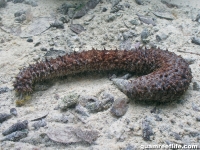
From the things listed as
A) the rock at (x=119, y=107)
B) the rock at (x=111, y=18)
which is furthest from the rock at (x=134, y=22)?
the rock at (x=119, y=107)

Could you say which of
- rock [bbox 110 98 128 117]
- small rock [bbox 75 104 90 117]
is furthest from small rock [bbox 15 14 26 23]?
rock [bbox 110 98 128 117]

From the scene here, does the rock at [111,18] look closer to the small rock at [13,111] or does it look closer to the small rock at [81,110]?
the small rock at [81,110]

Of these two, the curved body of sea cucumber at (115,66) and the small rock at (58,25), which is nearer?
the curved body of sea cucumber at (115,66)

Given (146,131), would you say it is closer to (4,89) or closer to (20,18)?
(4,89)

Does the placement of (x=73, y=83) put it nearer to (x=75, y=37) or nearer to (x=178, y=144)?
(x=75, y=37)

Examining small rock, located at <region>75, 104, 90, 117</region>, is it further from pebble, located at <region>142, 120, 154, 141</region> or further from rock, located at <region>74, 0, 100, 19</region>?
rock, located at <region>74, 0, 100, 19</region>

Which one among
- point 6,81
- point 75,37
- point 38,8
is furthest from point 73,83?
point 38,8
